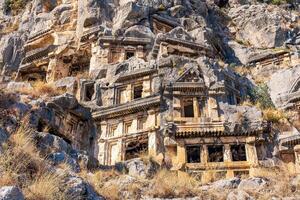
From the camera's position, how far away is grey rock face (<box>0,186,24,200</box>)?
24.2 feet

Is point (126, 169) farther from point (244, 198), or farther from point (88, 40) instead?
point (88, 40)

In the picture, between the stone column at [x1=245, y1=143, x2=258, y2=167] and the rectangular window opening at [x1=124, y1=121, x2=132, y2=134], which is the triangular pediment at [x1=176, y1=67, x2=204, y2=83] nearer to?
the rectangular window opening at [x1=124, y1=121, x2=132, y2=134]

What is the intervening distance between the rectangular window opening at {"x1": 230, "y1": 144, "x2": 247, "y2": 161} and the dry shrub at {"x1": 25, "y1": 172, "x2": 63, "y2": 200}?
49.5 ft

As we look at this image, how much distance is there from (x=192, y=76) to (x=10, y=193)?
19268mm

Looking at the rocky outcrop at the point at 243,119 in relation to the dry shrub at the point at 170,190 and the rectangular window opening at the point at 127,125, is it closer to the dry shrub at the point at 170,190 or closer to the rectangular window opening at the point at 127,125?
the rectangular window opening at the point at 127,125

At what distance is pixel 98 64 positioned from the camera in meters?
31.3

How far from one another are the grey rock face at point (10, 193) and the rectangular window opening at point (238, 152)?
16.4 metres

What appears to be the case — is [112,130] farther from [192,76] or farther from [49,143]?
[49,143]

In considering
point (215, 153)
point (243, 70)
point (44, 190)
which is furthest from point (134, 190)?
point (243, 70)

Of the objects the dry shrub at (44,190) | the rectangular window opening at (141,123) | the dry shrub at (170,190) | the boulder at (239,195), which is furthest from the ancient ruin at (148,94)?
the boulder at (239,195)

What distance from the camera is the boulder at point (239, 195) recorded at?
1235 cm

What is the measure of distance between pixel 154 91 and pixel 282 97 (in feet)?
30.2

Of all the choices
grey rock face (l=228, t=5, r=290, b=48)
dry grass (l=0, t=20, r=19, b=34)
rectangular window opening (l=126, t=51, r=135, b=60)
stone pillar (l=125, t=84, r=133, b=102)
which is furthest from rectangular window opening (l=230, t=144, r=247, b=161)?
dry grass (l=0, t=20, r=19, b=34)

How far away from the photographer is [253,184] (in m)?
13.6
